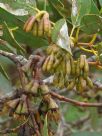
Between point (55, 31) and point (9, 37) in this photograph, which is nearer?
point (55, 31)

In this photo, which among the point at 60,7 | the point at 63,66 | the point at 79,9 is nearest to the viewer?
the point at 63,66

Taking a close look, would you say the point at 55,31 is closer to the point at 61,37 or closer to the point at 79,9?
the point at 61,37

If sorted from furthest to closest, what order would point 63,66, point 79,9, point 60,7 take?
point 60,7 < point 79,9 < point 63,66

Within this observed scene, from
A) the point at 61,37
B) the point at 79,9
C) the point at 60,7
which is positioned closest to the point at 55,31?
the point at 61,37

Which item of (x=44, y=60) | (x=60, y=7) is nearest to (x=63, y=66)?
(x=44, y=60)

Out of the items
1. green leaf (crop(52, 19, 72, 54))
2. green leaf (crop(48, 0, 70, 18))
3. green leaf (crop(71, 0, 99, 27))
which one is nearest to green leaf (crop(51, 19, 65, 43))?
green leaf (crop(52, 19, 72, 54))

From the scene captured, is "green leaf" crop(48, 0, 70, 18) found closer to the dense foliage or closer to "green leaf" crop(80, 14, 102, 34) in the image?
the dense foliage

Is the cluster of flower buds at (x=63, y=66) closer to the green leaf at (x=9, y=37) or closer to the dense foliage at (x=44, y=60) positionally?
the dense foliage at (x=44, y=60)

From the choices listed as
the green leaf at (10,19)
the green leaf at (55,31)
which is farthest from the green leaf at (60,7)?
the green leaf at (55,31)

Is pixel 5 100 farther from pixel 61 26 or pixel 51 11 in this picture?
pixel 51 11
